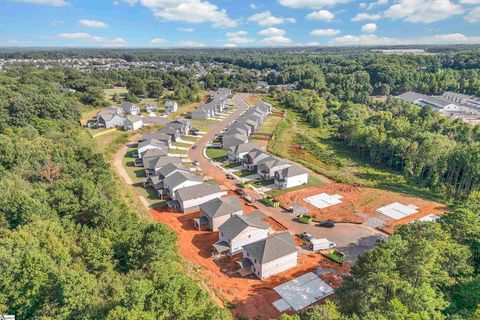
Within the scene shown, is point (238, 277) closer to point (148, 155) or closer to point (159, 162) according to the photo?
point (159, 162)

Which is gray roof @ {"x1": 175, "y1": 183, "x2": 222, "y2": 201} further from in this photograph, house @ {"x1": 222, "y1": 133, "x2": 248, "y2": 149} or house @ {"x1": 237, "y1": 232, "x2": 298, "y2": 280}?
house @ {"x1": 222, "y1": 133, "x2": 248, "y2": 149}

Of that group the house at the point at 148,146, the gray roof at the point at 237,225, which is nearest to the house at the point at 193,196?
the gray roof at the point at 237,225

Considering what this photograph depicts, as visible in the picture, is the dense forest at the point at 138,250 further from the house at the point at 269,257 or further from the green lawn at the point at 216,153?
the green lawn at the point at 216,153

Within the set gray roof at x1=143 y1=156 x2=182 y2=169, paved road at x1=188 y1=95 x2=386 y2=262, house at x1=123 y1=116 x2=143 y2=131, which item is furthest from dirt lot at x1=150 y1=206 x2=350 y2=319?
house at x1=123 y1=116 x2=143 y2=131

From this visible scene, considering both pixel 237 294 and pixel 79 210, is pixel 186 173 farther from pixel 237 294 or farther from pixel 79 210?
pixel 237 294

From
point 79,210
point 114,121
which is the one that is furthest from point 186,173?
point 114,121

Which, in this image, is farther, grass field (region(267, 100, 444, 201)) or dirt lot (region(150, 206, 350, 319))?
grass field (region(267, 100, 444, 201))
